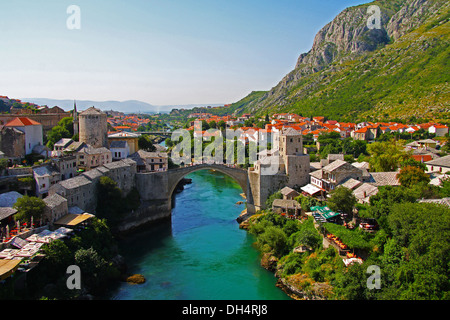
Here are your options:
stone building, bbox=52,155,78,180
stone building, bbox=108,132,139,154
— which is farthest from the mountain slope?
stone building, bbox=52,155,78,180

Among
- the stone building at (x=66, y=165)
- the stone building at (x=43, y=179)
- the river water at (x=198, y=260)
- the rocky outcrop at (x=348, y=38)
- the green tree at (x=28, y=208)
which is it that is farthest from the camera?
the rocky outcrop at (x=348, y=38)

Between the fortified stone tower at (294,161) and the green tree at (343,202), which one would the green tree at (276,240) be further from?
the fortified stone tower at (294,161)

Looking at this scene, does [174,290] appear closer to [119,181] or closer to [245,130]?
[119,181]

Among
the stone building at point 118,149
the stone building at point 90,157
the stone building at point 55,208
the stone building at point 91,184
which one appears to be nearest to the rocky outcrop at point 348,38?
the stone building at point 118,149

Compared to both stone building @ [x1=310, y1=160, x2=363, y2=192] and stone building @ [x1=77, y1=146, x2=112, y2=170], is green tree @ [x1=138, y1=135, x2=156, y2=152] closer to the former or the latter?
stone building @ [x1=77, y1=146, x2=112, y2=170]

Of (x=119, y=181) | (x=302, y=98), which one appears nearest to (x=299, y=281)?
(x=119, y=181)

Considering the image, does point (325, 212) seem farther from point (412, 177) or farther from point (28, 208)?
point (28, 208)
